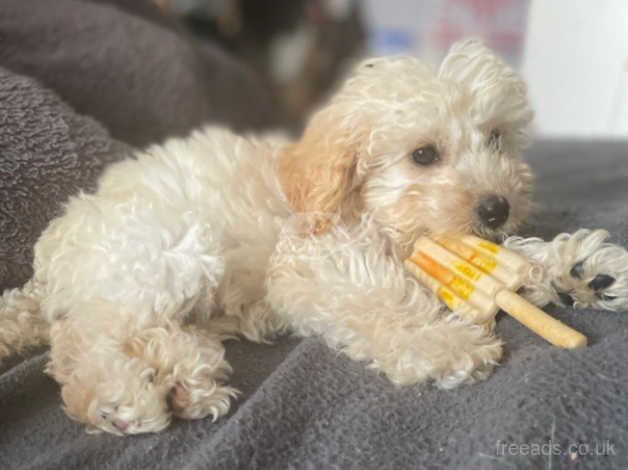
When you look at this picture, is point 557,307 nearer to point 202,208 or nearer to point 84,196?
point 202,208

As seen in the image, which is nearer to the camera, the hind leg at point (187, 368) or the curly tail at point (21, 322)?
the hind leg at point (187, 368)

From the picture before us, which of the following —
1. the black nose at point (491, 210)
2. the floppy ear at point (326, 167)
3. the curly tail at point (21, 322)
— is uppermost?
the floppy ear at point (326, 167)

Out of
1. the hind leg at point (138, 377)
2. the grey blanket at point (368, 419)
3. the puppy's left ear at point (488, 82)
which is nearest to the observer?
the grey blanket at point (368, 419)

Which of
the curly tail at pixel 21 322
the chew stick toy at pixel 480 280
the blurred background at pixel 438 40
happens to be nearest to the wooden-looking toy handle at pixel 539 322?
the chew stick toy at pixel 480 280

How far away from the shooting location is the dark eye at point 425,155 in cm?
151

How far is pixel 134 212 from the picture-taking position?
4.69 feet

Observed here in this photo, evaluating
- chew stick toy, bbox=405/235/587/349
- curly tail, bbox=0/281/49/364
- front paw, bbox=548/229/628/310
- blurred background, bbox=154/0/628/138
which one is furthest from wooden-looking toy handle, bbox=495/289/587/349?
blurred background, bbox=154/0/628/138

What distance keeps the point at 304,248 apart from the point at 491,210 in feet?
1.35

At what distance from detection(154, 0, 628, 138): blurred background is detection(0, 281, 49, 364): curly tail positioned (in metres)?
1.87

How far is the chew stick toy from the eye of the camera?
1185 millimetres

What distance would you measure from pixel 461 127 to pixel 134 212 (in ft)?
2.46

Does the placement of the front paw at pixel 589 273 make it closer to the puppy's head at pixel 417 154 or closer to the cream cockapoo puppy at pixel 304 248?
the cream cockapoo puppy at pixel 304 248

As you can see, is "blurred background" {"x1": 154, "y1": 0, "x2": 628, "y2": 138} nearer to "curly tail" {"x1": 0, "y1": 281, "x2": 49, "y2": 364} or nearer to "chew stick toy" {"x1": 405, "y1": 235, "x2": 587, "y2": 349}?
"curly tail" {"x1": 0, "y1": 281, "x2": 49, "y2": 364}

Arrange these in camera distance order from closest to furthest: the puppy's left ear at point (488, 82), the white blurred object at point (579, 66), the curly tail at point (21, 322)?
the curly tail at point (21, 322) → the puppy's left ear at point (488, 82) → the white blurred object at point (579, 66)
